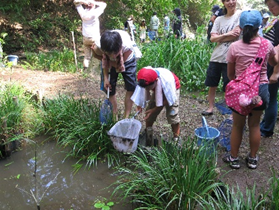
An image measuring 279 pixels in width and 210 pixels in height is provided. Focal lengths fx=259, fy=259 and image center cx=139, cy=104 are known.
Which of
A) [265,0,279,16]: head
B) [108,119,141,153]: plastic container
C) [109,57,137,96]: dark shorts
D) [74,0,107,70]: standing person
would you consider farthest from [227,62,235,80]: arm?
[74,0,107,70]: standing person

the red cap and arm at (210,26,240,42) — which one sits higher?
arm at (210,26,240,42)

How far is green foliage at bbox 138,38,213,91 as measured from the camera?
18.5 feet

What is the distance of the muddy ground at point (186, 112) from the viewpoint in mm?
2592

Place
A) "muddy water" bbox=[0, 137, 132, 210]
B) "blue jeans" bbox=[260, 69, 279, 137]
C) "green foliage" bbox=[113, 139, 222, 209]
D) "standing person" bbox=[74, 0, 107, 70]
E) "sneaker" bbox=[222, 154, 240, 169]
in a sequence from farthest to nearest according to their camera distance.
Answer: "standing person" bbox=[74, 0, 107, 70] < "blue jeans" bbox=[260, 69, 279, 137] < "sneaker" bbox=[222, 154, 240, 169] < "muddy water" bbox=[0, 137, 132, 210] < "green foliage" bbox=[113, 139, 222, 209]

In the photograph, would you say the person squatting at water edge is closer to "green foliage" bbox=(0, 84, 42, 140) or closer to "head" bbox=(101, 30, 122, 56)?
"head" bbox=(101, 30, 122, 56)

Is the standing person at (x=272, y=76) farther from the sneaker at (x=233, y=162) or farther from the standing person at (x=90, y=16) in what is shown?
the standing person at (x=90, y=16)

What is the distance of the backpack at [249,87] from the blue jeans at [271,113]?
77cm

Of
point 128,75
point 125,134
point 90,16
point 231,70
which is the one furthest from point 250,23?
point 90,16

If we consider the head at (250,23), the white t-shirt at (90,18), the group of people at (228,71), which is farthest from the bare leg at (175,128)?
the white t-shirt at (90,18)

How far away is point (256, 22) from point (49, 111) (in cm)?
290

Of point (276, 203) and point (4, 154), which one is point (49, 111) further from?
point (276, 203)

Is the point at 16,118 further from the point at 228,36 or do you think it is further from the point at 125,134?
the point at 228,36

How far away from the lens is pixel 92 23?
584 cm

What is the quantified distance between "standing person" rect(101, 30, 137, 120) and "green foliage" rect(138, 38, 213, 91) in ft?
7.92
